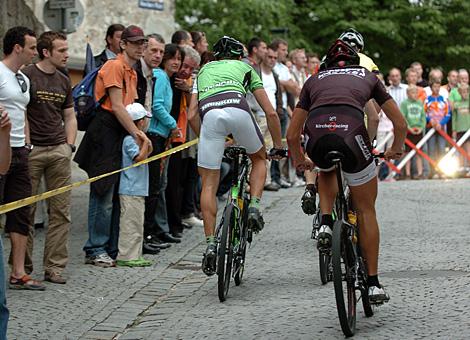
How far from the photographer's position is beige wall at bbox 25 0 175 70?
23516 millimetres

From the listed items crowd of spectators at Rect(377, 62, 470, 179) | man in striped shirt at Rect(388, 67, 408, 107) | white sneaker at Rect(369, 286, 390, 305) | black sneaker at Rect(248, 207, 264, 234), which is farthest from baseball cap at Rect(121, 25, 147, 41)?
man in striped shirt at Rect(388, 67, 408, 107)

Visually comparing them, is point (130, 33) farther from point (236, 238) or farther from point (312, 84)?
point (312, 84)

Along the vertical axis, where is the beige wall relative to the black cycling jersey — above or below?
above

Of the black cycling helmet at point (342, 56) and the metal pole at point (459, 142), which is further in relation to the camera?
the metal pole at point (459, 142)

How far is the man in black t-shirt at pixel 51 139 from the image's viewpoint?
10273mm

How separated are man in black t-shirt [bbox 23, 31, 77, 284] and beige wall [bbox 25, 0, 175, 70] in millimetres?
12625

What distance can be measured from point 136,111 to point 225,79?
4.98ft

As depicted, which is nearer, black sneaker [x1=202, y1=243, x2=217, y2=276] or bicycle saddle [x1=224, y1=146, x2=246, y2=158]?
black sneaker [x1=202, y1=243, x2=217, y2=276]

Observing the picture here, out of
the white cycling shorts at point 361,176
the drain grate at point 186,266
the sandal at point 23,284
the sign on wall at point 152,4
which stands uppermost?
the sign on wall at point 152,4

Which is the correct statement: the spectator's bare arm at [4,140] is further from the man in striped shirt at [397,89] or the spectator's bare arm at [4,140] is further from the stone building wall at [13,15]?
the man in striped shirt at [397,89]

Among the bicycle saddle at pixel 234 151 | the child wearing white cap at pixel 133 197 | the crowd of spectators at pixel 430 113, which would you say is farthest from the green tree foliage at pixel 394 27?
the bicycle saddle at pixel 234 151

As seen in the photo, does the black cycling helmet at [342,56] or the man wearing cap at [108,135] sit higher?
the black cycling helmet at [342,56]

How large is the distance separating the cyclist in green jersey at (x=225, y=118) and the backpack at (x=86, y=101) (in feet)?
4.70

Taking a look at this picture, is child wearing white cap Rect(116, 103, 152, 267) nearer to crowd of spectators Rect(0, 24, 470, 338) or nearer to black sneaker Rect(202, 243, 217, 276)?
crowd of spectators Rect(0, 24, 470, 338)
